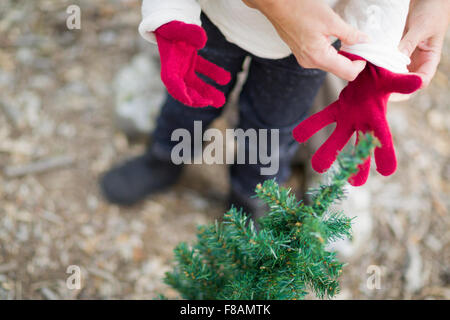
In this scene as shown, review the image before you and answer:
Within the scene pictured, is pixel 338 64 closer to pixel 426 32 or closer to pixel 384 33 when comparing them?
pixel 384 33

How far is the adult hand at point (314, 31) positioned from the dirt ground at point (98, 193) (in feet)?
2.70

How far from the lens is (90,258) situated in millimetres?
1325

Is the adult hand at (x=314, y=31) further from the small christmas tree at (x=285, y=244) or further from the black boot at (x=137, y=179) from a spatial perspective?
the black boot at (x=137, y=179)

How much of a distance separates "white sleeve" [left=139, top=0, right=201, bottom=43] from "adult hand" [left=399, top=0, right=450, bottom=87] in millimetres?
449

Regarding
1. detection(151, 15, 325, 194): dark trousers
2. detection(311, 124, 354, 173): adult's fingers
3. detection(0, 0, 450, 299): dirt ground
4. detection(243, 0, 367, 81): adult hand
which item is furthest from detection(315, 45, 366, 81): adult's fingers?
detection(0, 0, 450, 299): dirt ground

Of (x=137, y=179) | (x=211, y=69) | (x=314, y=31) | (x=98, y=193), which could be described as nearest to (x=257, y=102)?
(x=211, y=69)

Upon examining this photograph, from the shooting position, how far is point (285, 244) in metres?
0.69

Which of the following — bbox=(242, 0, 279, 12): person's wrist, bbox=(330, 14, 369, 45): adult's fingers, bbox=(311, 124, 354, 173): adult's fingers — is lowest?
bbox=(311, 124, 354, 173): adult's fingers

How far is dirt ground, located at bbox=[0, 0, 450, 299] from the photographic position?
1.30 m

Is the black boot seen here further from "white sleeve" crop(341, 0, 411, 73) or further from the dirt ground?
"white sleeve" crop(341, 0, 411, 73)

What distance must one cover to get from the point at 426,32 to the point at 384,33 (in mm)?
130

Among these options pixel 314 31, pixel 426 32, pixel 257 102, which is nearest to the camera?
pixel 314 31

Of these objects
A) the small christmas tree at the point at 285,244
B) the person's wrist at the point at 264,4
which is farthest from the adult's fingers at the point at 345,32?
the small christmas tree at the point at 285,244

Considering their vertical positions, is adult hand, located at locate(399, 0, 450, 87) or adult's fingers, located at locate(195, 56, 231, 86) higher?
adult hand, located at locate(399, 0, 450, 87)
